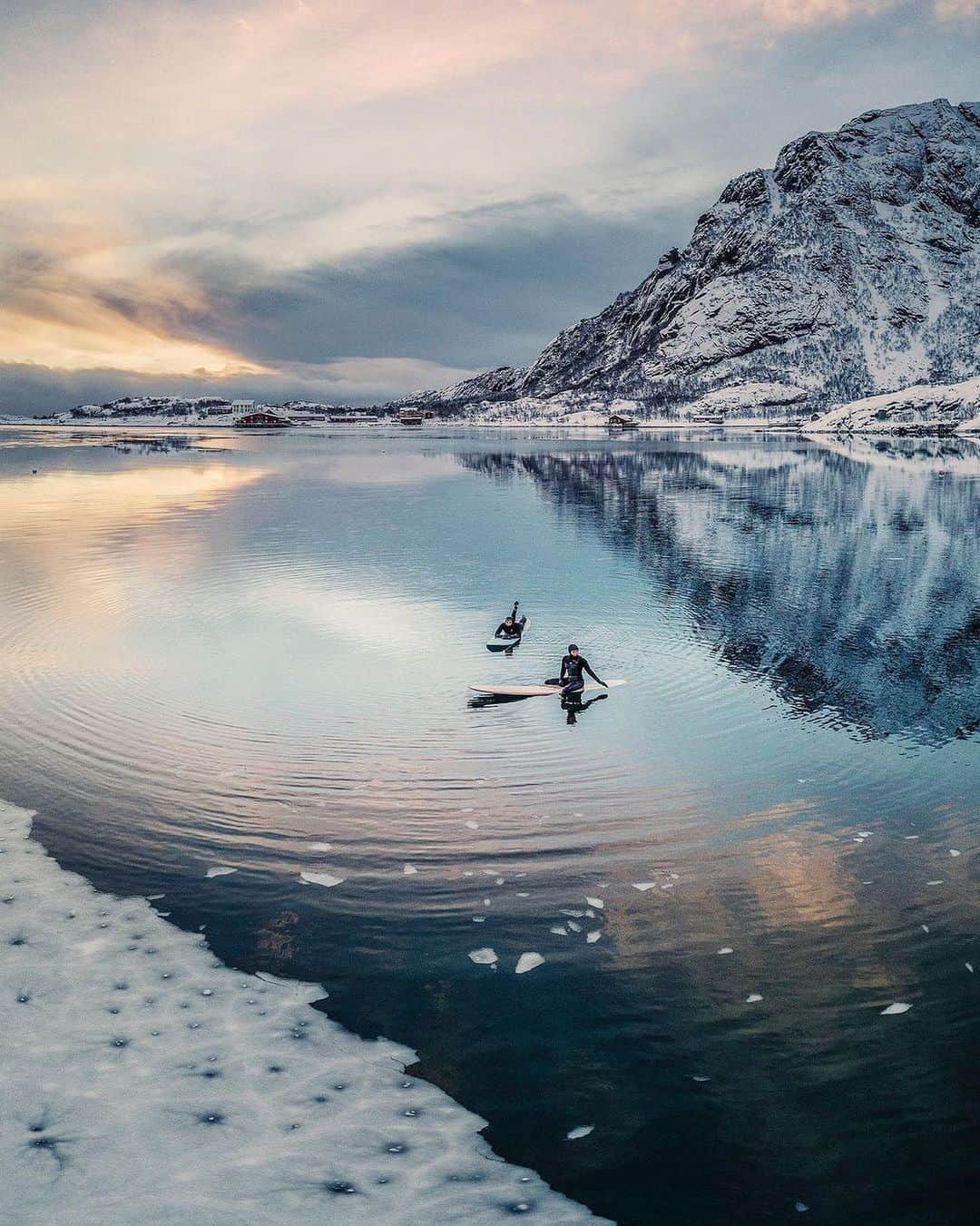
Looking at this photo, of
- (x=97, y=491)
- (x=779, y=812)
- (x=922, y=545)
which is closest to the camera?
(x=779, y=812)

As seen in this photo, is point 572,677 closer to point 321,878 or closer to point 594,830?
point 594,830

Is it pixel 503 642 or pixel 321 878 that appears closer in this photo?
pixel 321 878

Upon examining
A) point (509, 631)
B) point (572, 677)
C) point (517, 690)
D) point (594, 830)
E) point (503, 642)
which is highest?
point (572, 677)

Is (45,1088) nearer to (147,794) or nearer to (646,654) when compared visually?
(147,794)

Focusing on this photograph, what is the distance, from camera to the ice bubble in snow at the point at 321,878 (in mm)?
15953

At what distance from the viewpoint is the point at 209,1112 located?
10.7 metres

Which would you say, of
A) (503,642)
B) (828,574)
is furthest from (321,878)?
(828,574)

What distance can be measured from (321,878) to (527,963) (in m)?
4.22

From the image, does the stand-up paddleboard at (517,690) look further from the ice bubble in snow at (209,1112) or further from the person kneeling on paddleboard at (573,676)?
the ice bubble in snow at (209,1112)

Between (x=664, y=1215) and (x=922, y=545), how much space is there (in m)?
54.2

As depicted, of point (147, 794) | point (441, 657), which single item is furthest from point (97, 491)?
point (147, 794)

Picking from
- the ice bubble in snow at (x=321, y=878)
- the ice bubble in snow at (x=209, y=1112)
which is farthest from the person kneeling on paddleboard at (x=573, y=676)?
the ice bubble in snow at (x=209, y=1112)

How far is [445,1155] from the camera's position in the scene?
33.8ft

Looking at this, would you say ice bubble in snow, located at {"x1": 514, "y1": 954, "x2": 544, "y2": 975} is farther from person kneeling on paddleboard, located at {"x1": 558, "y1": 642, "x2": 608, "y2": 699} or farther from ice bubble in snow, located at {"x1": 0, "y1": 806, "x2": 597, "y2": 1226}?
person kneeling on paddleboard, located at {"x1": 558, "y1": 642, "x2": 608, "y2": 699}
